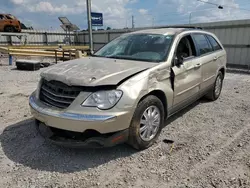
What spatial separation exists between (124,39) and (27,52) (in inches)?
370

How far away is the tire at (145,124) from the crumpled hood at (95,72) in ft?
1.49

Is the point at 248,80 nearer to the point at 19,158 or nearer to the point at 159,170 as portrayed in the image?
the point at 159,170

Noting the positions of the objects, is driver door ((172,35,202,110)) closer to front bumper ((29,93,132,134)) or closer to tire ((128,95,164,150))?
tire ((128,95,164,150))

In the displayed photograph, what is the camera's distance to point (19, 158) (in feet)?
9.36

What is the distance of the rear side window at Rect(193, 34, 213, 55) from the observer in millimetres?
4361

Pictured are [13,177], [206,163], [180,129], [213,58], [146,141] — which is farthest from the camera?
[213,58]

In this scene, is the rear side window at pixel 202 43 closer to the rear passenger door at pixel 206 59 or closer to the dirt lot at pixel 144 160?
the rear passenger door at pixel 206 59

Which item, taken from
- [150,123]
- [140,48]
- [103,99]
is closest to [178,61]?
[140,48]

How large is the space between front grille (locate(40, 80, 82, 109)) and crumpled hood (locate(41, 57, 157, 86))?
0.07m

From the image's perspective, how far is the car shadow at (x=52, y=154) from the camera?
271cm

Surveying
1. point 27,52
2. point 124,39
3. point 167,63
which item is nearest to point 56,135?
point 167,63

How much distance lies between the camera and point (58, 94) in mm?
2736

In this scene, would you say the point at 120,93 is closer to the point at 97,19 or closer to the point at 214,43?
the point at 214,43

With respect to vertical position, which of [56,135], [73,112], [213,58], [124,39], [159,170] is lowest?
[159,170]
